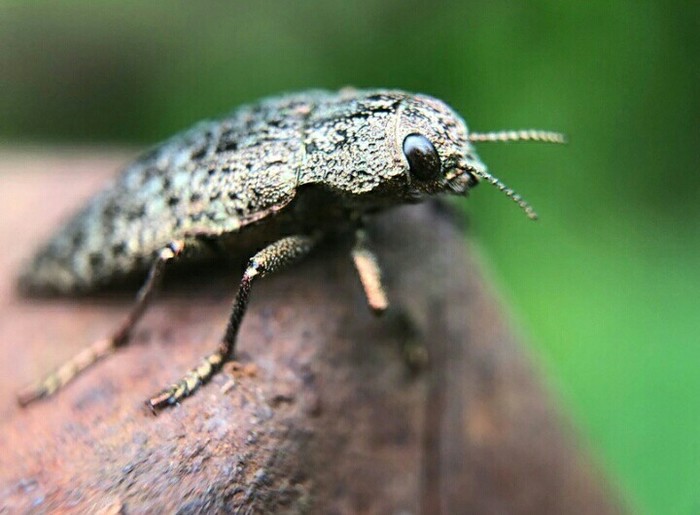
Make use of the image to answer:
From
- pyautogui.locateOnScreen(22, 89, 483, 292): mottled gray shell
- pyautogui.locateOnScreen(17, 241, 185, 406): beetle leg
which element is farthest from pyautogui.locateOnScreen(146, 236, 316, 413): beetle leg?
pyautogui.locateOnScreen(17, 241, 185, 406): beetle leg

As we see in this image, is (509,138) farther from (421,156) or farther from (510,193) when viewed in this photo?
(421,156)

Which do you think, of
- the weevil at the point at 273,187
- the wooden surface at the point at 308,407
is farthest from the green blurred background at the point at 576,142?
the weevil at the point at 273,187

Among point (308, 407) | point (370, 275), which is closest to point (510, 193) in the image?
point (370, 275)

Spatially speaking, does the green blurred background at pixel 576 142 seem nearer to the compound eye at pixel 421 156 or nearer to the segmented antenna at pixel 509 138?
the segmented antenna at pixel 509 138

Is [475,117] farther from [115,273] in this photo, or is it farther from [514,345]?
[115,273]

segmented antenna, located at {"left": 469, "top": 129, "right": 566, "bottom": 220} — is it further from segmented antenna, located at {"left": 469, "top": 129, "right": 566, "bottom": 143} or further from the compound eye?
the compound eye

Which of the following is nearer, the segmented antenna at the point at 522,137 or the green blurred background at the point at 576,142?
the segmented antenna at the point at 522,137
